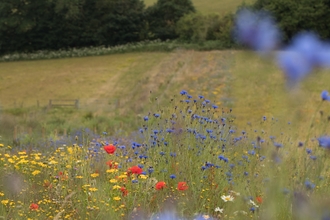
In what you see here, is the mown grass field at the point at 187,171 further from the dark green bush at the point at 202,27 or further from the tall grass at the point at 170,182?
A: the dark green bush at the point at 202,27

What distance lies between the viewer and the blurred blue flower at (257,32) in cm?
182

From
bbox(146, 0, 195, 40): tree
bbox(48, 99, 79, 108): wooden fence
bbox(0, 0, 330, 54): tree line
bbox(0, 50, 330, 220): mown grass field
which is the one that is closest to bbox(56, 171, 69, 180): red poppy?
bbox(0, 50, 330, 220): mown grass field

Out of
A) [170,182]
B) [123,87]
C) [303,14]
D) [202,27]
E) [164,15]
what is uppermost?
[164,15]

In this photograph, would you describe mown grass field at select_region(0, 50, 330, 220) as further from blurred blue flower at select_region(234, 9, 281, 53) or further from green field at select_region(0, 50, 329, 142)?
green field at select_region(0, 50, 329, 142)

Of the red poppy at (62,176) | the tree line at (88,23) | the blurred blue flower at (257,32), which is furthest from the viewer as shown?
the tree line at (88,23)

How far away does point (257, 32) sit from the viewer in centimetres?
191

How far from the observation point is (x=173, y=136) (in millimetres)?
4562

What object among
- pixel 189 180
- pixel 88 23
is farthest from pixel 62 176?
pixel 88 23

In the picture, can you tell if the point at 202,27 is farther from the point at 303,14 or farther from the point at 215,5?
the point at 215,5

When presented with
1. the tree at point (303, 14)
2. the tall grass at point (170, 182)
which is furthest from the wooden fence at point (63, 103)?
the tree at point (303, 14)

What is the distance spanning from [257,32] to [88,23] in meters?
42.8

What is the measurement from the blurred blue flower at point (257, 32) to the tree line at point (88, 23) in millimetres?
39343

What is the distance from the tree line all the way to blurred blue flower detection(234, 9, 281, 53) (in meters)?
39.3

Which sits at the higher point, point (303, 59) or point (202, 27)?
point (303, 59)
